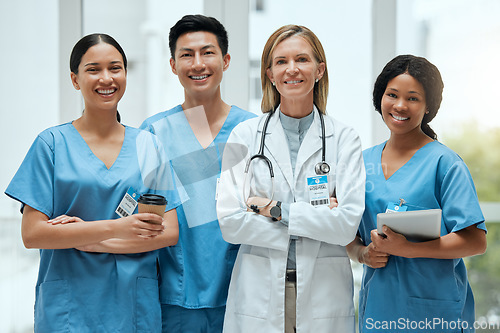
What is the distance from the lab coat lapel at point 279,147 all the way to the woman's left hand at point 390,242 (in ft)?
1.19

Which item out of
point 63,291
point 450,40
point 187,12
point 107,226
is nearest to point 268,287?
point 107,226

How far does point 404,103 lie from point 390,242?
0.54 m

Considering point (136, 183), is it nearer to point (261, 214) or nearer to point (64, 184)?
point (64, 184)

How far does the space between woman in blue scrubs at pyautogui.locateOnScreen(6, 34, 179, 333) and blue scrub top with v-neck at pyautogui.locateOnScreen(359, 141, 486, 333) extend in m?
0.82

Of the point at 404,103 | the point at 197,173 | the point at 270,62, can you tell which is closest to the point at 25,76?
the point at 197,173

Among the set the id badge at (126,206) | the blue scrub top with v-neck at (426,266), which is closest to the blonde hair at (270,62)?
the blue scrub top with v-neck at (426,266)

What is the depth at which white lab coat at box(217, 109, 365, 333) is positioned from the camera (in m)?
1.59

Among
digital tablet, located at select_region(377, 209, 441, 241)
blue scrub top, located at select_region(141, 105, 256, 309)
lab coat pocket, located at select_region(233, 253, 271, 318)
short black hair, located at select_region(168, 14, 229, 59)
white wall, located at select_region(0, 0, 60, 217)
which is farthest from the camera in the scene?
white wall, located at select_region(0, 0, 60, 217)

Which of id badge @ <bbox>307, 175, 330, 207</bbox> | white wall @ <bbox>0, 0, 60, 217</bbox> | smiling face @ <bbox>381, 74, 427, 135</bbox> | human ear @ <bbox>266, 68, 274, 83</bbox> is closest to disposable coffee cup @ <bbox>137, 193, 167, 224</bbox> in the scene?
id badge @ <bbox>307, 175, 330, 207</bbox>

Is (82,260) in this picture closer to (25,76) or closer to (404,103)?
(404,103)

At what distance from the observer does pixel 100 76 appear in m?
1.73

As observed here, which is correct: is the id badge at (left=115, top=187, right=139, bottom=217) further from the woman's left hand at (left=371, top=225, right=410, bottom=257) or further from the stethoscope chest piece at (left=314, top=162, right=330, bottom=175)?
the woman's left hand at (left=371, top=225, right=410, bottom=257)

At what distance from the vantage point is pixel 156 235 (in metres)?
1.68

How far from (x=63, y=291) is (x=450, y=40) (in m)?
2.80
